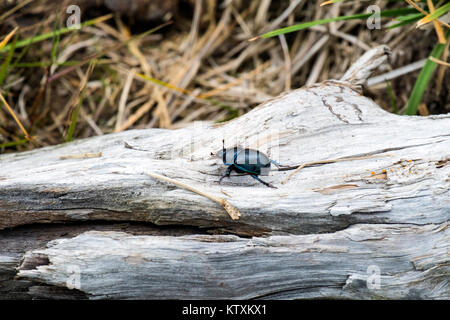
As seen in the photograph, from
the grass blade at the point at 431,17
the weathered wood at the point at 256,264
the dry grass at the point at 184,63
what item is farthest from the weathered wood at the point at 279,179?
the dry grass at the point at 184,63

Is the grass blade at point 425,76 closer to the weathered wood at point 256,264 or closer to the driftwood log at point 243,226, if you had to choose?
the driftwood log at point 243,226

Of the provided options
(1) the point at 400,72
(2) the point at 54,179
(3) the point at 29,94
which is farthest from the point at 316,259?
(3) the point at 29,94

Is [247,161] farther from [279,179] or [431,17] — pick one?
[431,17]

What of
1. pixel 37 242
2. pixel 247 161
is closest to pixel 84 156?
pixel 37 242

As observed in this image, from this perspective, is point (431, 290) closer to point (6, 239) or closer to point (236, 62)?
point (6, 239)

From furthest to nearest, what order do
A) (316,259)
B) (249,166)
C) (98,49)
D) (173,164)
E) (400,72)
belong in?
(98,49) < (400,72) < (173,164) < (249,166) < (316,259)

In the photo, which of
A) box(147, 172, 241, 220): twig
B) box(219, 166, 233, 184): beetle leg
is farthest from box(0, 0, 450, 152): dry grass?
box(147, 172, 241, 220): twig
